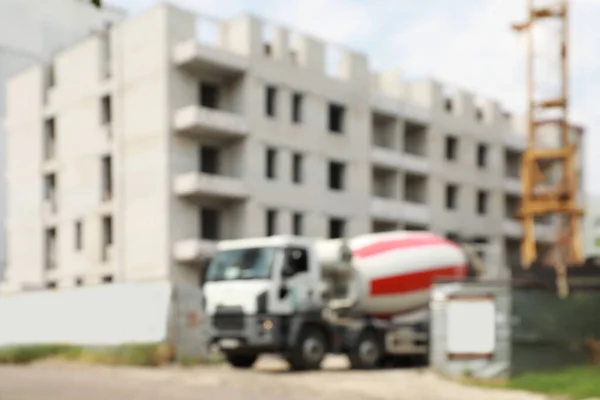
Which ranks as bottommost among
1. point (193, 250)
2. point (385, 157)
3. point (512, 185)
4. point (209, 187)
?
point (193, 250)

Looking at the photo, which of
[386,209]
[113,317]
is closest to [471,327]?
[113,317]

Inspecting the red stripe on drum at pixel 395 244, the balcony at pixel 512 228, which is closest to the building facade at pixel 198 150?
the balcony at pixel 512 228

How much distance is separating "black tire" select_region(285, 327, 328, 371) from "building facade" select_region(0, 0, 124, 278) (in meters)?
34.7

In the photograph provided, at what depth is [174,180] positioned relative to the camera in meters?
38.9

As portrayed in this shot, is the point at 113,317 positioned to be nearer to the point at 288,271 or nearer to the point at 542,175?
the point at 288,271

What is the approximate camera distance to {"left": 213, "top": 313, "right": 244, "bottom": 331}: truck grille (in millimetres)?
20766

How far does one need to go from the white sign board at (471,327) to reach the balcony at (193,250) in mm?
19900

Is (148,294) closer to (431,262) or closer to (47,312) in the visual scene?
(47,312)

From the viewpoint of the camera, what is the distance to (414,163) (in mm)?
49906

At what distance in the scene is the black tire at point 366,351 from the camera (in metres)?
22.8

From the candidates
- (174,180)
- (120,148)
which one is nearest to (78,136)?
(120,148)

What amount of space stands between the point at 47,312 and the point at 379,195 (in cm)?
2537

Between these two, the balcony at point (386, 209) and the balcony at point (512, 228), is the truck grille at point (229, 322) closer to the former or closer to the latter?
the balcony at point (386, 209)

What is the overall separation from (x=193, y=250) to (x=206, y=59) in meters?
8.10
